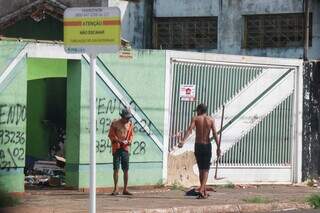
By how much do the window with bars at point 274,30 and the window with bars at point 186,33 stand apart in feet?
3.57

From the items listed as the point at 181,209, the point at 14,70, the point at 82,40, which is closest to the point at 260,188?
the point at 181,209

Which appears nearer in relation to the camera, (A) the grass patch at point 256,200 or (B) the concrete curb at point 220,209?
(B) the concrete curb at point 220,209

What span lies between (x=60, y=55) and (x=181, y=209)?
3668mm

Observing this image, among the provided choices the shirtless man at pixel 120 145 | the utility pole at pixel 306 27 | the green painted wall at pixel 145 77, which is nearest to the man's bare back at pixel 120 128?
the shirtless man at pixel 120 145

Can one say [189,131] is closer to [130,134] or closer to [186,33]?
[130,134]

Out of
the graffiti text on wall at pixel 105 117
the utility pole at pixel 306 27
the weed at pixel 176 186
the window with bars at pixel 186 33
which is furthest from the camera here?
the window with bars at pixel 186 33

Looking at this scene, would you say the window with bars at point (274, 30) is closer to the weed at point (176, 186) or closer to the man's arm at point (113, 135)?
the weed at point (176, 186)

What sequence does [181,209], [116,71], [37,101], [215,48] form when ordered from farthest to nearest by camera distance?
1. [215,48]
2. [37,101]
3. [116,71]
4. [181,209]

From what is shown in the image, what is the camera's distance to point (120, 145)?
42.9ft

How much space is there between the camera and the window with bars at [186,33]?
71.8 ft

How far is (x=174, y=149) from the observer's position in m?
14.7

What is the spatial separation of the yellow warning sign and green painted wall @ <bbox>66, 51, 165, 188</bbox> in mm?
5122

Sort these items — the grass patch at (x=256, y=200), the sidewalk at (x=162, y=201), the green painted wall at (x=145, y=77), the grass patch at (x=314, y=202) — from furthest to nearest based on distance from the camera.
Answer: the green painted wall at (x=145, y=77)
the grass patch at (x=314, y=202)
the grass patch at (x=256, y=200)
the sidewalk at (x=162, y=201)

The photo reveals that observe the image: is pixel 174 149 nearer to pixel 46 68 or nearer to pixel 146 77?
pixel 146 77
